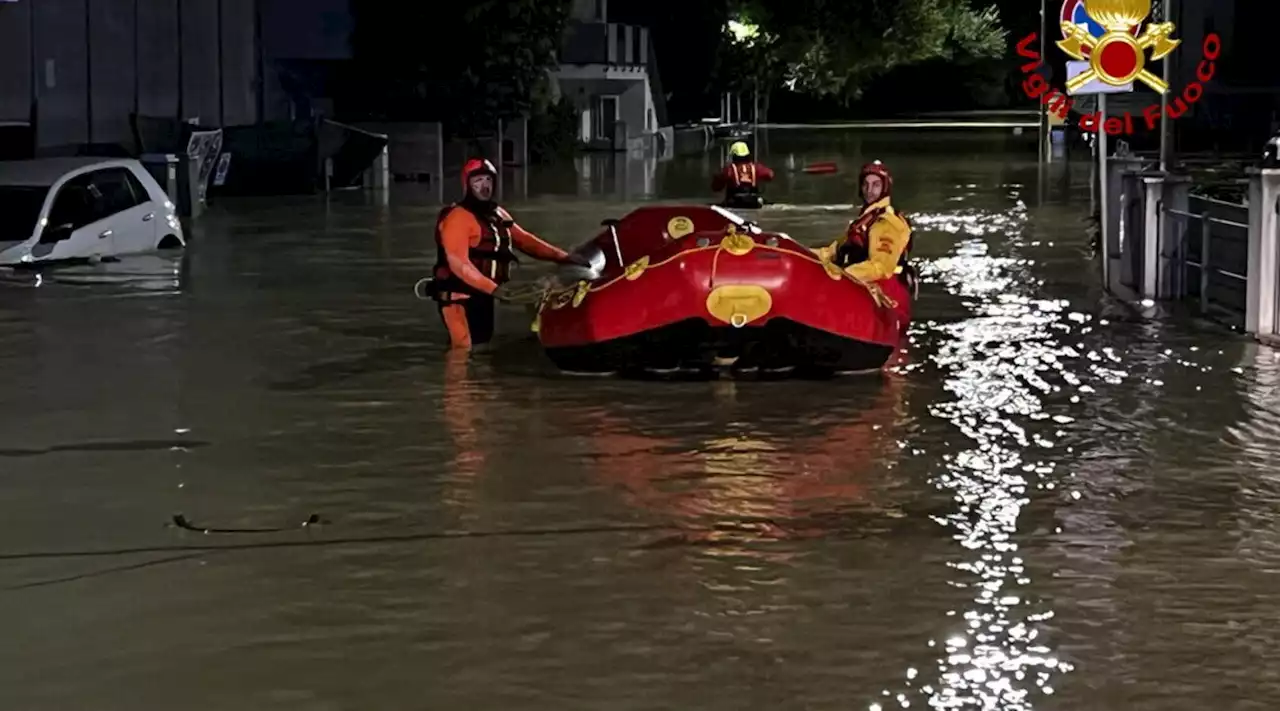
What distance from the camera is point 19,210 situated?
22.2 m

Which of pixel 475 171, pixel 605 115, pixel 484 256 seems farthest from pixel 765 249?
pixel 605 115

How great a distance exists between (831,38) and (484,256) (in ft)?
223

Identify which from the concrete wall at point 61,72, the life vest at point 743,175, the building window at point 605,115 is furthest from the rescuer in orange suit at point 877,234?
the building window at point 605,115

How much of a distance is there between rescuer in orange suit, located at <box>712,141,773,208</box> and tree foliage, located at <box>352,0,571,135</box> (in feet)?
55.9

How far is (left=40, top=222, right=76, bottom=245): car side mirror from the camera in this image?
71.3ft

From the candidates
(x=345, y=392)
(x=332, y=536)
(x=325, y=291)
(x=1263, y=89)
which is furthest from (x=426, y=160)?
(x=332, y=536)

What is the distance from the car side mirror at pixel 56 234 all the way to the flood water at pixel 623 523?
4703mm

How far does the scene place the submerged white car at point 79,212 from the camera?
71.6ft

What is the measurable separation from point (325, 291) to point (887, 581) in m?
12.3

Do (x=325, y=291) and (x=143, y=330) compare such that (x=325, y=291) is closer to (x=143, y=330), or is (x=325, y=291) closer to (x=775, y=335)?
(x=143, y=330)

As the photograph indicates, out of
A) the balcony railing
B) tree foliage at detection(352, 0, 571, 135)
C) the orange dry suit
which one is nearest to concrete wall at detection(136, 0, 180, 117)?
tree foliage at detection(352, 0, 571, 135)

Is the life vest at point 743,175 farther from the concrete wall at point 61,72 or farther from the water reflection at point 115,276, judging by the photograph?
the concrete wall at point 61,72

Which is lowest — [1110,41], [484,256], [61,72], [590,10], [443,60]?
[484,256]

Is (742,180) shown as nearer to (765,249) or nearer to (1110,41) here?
(1110,41)
